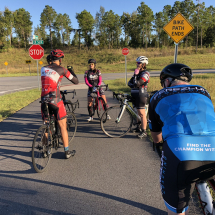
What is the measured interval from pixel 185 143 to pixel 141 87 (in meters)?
3.59

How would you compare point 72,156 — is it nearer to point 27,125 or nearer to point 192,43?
point 27,125

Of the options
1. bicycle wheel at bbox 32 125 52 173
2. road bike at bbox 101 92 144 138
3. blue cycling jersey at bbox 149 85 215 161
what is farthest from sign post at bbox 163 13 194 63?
blue cycling jersey at bbox 149 85 215 161

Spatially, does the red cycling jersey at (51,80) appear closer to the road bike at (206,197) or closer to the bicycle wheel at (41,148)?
the bicycle wheel at (41,148)

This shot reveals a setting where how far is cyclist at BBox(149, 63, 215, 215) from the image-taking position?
4.79 ft

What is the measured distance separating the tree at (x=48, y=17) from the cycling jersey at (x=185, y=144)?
80226mm

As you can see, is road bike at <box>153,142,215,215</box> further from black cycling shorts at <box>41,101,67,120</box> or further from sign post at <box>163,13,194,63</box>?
sign post at <box>163,13,194,63</box>

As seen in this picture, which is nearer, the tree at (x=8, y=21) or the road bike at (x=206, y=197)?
the road bike at (x=206, y=197)

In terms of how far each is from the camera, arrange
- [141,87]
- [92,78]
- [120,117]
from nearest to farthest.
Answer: [141,87], [120,117], [92,78]

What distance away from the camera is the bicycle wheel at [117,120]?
521 cm

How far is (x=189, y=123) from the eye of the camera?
1.49 metres

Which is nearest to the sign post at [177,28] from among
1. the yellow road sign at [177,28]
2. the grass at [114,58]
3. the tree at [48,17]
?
the yellow road sign at [177,28]

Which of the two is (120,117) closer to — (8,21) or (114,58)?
(114,58)

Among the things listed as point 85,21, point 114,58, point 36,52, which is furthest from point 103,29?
point 36,52

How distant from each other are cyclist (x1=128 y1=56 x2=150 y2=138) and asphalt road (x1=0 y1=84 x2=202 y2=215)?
683 mm
